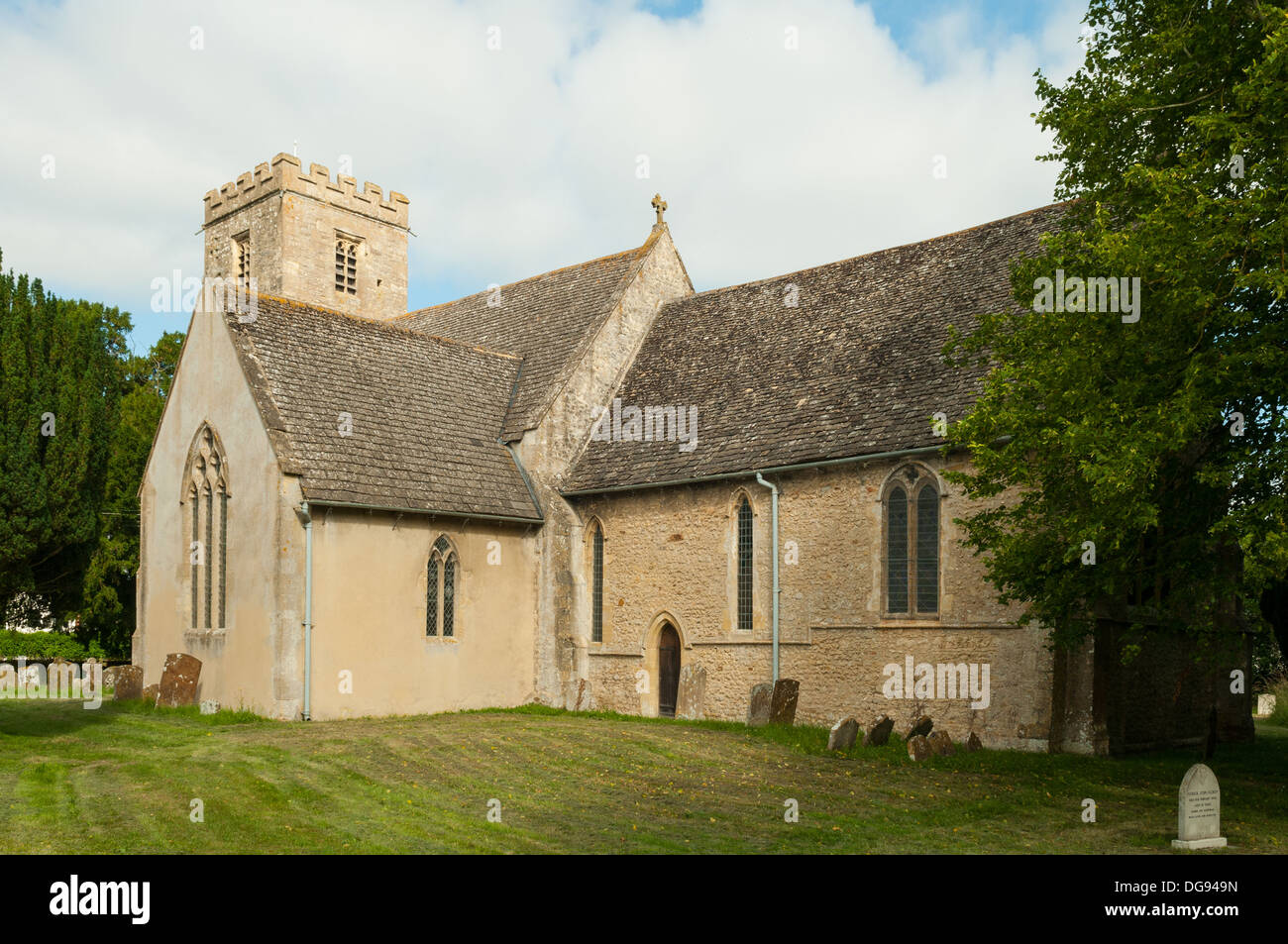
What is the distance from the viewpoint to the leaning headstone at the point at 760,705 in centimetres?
2072

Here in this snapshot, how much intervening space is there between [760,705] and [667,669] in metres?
3.98

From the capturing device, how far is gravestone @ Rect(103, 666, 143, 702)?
2461cm

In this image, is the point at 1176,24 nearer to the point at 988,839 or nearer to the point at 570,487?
the point at 988,839

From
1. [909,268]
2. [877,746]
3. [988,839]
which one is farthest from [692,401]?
[988,839]

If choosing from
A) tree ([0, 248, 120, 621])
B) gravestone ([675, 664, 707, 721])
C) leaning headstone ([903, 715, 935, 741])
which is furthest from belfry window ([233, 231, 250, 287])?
leaning headstone ([903, 715, 935, 741])

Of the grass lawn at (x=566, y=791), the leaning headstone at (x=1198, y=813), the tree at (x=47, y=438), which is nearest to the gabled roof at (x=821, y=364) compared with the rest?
the grass lawn at (x=566, y=791)

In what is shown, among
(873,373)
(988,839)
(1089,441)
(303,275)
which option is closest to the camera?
(988,839)

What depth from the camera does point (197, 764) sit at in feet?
49.7

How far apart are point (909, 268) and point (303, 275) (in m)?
23.4

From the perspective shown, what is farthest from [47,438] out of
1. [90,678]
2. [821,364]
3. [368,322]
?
[821,364]

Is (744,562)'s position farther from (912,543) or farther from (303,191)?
(303,191)

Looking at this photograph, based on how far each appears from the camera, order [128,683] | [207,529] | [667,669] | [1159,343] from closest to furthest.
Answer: [1159,343], [207,529], [667,669], [128,683]

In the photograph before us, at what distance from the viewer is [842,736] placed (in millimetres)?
18047

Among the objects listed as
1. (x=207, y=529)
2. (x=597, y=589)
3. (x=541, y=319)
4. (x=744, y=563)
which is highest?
(x=541, y=319)
